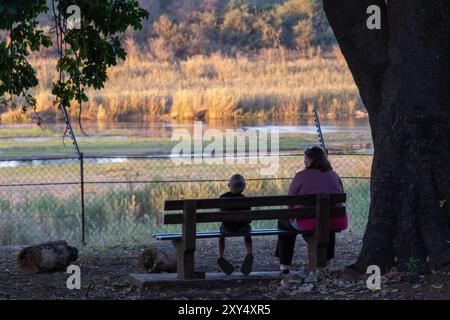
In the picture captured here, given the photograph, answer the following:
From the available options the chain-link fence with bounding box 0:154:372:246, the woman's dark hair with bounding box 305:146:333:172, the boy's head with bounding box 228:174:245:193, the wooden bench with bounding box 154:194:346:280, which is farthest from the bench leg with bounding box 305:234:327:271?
the chain-link fence with bounding box 0:154:372:246

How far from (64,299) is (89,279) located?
1.36m

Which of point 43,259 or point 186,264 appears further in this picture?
point 43,259

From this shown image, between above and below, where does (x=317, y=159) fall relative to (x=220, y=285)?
above

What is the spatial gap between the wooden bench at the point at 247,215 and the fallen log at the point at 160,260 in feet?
2.55

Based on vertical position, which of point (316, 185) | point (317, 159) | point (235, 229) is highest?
point (317, 159)

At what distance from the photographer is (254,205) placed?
10164mm

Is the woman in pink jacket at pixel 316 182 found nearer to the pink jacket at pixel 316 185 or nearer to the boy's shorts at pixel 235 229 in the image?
the pink jacket at pixel 316 185

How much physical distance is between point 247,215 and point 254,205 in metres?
0.12

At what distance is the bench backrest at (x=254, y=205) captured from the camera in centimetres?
999

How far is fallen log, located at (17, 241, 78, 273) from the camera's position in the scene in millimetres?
11609

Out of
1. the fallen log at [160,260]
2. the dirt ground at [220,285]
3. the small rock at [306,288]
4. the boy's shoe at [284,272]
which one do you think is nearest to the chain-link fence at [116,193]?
the dirt ground at [220,285]

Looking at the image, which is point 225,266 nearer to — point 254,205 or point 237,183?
point 254,205

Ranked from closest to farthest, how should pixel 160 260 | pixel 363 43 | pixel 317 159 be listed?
pixel 363 43 → pixel 317 159 → pixel 160 260

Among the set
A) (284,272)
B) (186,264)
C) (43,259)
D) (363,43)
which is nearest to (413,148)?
(363,43)
